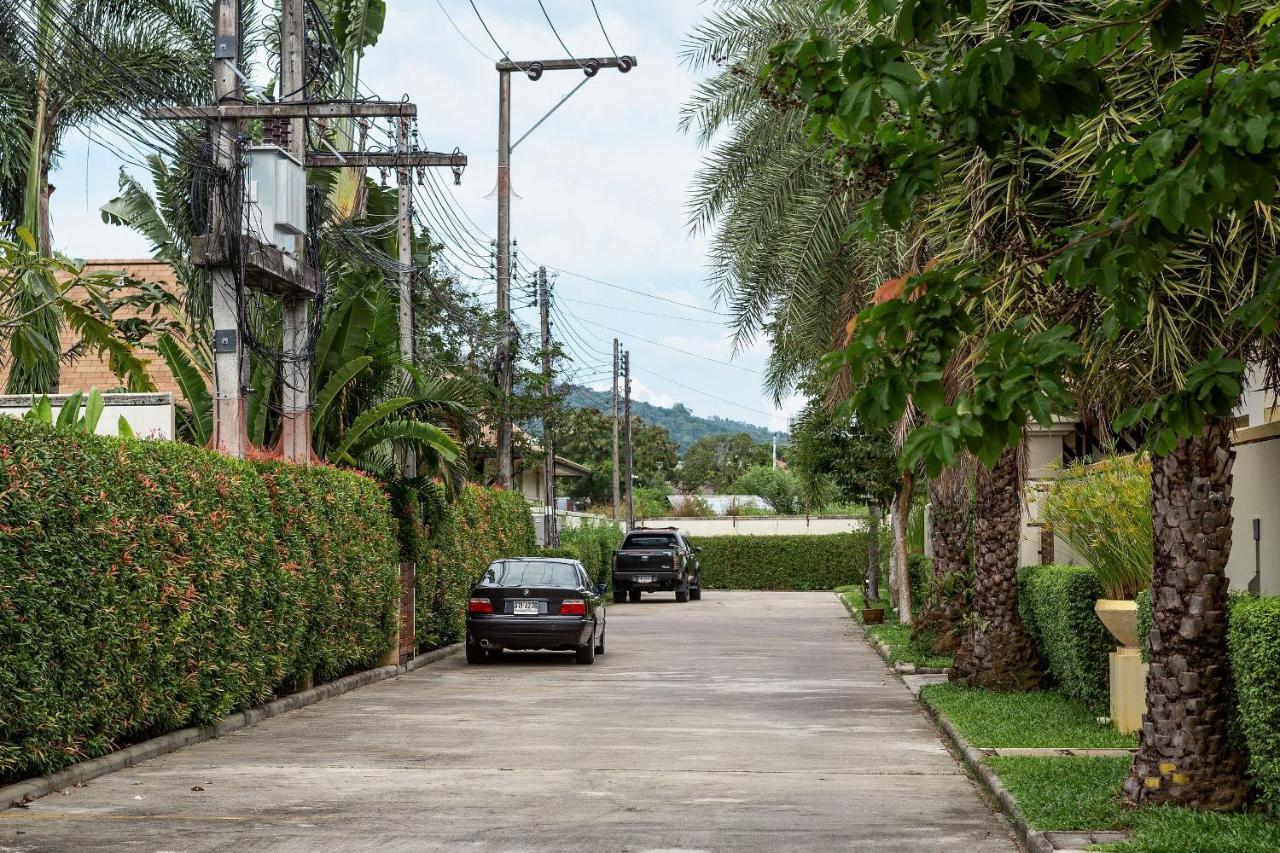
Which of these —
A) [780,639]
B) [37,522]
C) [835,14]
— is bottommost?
[780,639]

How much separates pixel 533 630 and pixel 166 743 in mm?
9483

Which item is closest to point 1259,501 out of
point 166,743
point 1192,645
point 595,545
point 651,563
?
point 1192,645

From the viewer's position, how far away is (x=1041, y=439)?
24375mm

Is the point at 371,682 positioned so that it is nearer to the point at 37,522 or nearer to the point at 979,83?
the point at 37,522

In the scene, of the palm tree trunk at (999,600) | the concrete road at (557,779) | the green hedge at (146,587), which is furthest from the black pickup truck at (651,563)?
the palm tree trunk at (999,600)

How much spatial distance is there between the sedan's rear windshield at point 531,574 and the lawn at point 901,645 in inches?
199

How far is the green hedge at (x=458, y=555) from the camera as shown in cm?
2325

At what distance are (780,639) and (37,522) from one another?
19.8 meters

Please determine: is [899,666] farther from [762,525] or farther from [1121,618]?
[762,525]

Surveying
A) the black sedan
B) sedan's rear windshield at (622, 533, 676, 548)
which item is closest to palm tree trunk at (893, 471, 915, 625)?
the black sedan

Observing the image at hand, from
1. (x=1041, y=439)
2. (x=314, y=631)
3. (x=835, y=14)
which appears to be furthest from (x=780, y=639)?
(x=835, y=14)

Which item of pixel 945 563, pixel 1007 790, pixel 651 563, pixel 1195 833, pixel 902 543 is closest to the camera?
pixel 1195 833

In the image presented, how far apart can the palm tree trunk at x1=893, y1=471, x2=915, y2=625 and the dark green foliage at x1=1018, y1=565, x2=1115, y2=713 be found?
512 inches

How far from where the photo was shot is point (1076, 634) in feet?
45.6
